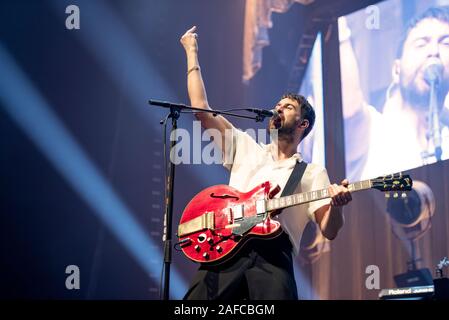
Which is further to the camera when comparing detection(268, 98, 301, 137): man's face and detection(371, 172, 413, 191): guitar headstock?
detection(268, 98, 301, 137): man's face

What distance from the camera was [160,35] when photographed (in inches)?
234

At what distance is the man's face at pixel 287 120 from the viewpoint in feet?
10.8

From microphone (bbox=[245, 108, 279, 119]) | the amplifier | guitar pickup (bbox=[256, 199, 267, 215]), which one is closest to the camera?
guitar pickup (bbox=[256, 199, 267, 215])

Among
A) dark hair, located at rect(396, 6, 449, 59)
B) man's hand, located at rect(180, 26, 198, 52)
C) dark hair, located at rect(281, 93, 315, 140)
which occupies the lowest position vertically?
dark hair, located at rect(281, 93, 315, 140)

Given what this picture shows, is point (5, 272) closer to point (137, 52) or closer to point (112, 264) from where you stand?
point (112, 264)

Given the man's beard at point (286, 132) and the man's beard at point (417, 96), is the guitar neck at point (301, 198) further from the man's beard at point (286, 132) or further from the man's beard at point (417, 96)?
the man's beard at point (417, 96)

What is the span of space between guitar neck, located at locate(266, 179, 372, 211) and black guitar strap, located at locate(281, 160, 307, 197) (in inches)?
4.4

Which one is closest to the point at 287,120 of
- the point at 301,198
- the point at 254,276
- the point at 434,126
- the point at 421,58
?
the point at 301,198

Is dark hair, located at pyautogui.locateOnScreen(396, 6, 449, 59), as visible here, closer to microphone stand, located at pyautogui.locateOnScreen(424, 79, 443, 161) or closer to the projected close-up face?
the projected close-up face

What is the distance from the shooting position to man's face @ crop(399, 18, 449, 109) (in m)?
5.04

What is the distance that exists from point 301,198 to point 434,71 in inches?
111

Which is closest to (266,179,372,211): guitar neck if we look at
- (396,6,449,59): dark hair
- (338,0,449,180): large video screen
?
(338,0,449,180): large video screen

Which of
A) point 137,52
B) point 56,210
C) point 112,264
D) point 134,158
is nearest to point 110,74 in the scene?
point 137,52
